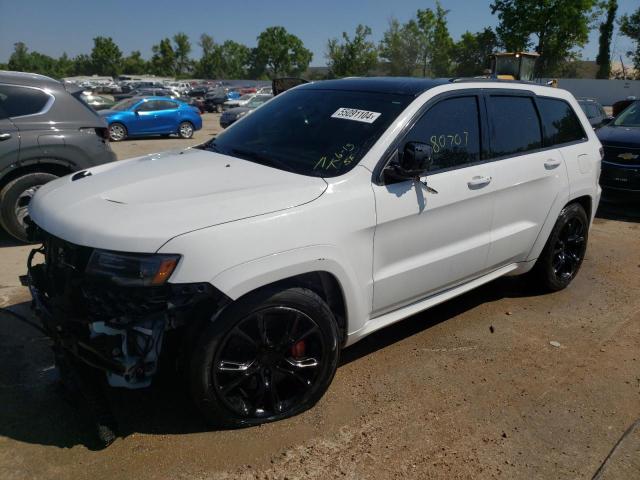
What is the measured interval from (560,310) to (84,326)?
3.66 metres

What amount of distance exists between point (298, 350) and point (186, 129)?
17056 mm

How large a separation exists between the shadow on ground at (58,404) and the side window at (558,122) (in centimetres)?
217

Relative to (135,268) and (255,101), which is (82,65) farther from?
(135,268)

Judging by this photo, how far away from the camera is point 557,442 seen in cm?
281

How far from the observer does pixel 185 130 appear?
61.3ft

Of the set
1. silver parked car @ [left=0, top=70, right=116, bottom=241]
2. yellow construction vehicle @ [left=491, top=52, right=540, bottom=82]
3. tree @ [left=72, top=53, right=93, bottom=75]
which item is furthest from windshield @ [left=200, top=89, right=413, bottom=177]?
tree @ [left=72, top=53, right=93, bottom=75]

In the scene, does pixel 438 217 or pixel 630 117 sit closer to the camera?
pixel 438 217

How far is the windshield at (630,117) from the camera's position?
348 inches

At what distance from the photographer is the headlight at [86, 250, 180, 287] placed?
2.33m

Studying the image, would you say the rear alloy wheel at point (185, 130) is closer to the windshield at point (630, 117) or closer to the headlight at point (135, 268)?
the windshield at point (630, 117)

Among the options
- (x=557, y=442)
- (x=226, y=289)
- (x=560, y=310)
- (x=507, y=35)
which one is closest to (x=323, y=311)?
(x=226, y=289)

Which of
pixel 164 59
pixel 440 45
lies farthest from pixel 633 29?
pixel 164 59

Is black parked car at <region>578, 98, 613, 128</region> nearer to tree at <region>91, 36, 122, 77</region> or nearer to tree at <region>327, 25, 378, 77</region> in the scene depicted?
tree at <region>327, 25, 378, 77</region>

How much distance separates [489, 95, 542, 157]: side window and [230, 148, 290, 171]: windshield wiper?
1553 mm
